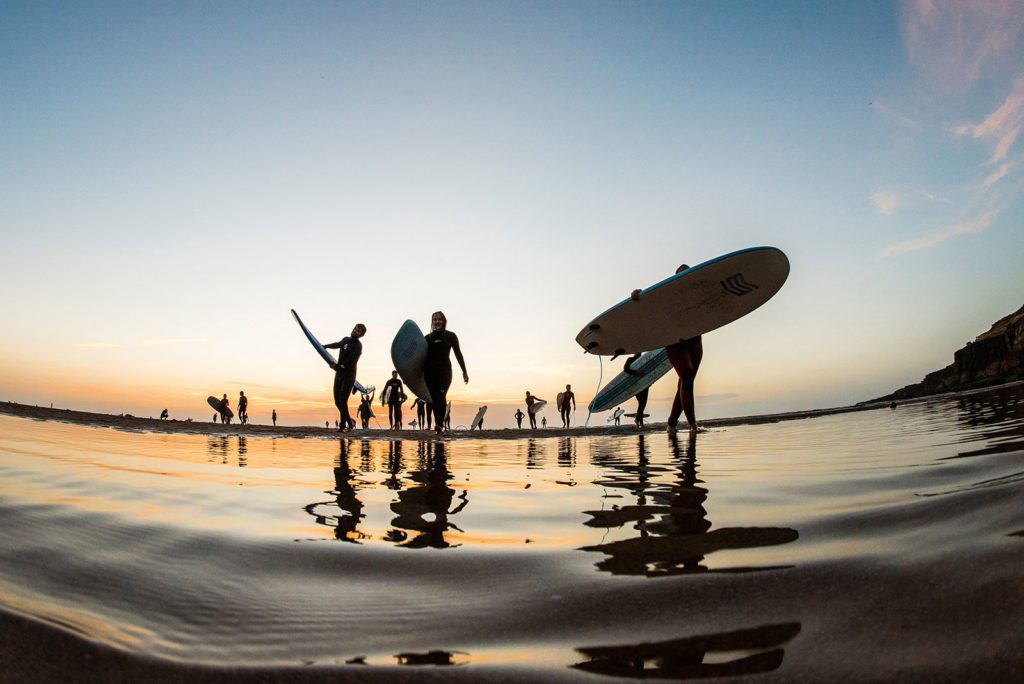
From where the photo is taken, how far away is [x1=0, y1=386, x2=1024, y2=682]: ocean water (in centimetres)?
80

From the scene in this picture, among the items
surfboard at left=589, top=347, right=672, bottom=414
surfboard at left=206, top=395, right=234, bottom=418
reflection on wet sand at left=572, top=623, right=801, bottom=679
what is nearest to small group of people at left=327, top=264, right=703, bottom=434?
surfboard at left=589, top=347, right=672, bottom=414

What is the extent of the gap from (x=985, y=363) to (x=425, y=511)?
45.8 m

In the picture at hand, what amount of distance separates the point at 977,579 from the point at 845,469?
2195mm

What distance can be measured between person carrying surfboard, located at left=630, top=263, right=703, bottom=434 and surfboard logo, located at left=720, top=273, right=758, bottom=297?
2.26 feet

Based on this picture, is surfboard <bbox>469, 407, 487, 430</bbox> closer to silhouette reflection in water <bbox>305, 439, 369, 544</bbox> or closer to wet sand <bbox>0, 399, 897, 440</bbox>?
wet sand <bbox>0, 399, 897, 440</bbox>

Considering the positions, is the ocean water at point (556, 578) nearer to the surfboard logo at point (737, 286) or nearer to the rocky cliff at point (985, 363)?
the surfboard logo at point (737, 286)

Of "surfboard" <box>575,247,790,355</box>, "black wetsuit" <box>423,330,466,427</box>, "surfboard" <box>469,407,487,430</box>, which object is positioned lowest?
"surfboard" <box>469,407,487,430</box>

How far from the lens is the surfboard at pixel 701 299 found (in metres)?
8.04

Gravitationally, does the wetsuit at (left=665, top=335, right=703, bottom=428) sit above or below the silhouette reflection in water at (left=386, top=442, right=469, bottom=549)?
above

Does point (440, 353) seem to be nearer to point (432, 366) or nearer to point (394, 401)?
point (432, 366)

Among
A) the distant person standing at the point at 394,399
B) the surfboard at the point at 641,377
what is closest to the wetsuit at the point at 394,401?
the distant person standing at the point at 394,399

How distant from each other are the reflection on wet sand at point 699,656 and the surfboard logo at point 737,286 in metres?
8.06

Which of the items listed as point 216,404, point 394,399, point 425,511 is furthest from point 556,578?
point 216,404

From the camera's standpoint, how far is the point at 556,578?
1303mm
